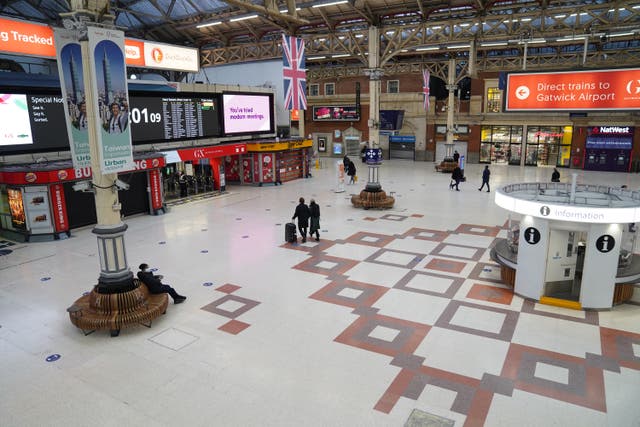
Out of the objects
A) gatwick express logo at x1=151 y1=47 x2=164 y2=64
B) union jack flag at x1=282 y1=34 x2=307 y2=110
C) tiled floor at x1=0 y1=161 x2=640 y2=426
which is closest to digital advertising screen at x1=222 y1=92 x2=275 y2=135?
gatwick express logo at x1=151 y1=47 x2=164 y2=64

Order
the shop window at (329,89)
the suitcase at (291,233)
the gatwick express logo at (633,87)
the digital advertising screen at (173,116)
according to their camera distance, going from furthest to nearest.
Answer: the shop window at (329,89), the digital advertising screen at (173,116), the suitcase at (291,233), the gatwick express logo at (633,87)

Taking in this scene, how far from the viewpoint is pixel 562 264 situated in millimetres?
8211

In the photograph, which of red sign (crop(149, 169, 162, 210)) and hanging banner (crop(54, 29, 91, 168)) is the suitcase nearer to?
hanging banner (crop(54, 29, 91, 168))

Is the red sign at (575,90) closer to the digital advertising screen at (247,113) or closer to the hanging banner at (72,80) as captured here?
the hanging banner at (72,80)

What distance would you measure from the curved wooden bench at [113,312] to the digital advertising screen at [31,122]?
767 cm

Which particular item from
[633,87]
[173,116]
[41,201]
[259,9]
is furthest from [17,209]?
[633,87]

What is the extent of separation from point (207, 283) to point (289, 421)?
476cm

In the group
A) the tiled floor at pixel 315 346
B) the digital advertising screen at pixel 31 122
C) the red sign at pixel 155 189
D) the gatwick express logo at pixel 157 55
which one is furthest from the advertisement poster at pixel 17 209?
the gatwick express logo at pixel 157 55

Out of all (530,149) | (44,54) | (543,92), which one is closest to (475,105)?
(530,149)

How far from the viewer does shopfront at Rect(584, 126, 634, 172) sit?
88.1ft

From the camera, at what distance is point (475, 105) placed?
3105cm

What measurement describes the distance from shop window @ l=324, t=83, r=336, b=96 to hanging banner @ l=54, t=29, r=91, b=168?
3134 cm

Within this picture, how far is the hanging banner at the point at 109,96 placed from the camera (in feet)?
20.8

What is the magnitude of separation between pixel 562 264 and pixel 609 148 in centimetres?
2391
